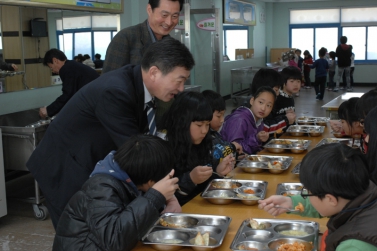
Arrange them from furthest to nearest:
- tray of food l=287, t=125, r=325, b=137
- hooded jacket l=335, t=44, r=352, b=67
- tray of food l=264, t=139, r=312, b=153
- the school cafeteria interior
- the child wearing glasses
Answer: hooded jacket l=335, t=44, r=352, b=67
tray of food l=287, t=125, r=325, b=137
tray of food l=264, t=139, r=312, b=153
the school cafeteria interior
the child wearing glasses

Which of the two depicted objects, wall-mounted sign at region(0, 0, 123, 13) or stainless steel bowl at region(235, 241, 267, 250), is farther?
wall-mounted sign at region(0, 0, 123, 13)

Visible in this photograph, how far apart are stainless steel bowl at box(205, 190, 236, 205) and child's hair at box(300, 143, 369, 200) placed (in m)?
0.82

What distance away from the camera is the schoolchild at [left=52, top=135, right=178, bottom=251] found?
59.6 inches

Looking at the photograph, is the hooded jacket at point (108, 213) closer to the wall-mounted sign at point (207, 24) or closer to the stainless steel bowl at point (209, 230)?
the stainless steel bowl at point (209, 230)

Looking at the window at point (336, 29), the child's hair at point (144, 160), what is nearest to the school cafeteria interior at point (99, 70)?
the child's hair at point (144, 160)

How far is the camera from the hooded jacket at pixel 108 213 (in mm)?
1507

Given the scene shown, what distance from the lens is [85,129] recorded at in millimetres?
2031

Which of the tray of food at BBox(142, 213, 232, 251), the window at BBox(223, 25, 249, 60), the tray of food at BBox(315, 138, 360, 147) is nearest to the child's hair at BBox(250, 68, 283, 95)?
the tray of food at BBox(315, 138, 360, 147)

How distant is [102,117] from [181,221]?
0.53 metres

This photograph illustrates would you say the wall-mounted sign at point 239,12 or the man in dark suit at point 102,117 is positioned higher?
the wall-mounted sign at point 239,12

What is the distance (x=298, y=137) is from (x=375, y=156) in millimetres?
2147

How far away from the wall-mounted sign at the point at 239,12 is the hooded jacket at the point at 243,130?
8734 mm

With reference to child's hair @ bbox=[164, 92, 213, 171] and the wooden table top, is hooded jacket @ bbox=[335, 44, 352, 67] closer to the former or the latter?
the wooden table top

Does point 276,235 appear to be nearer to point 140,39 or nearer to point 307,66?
point 140,39
